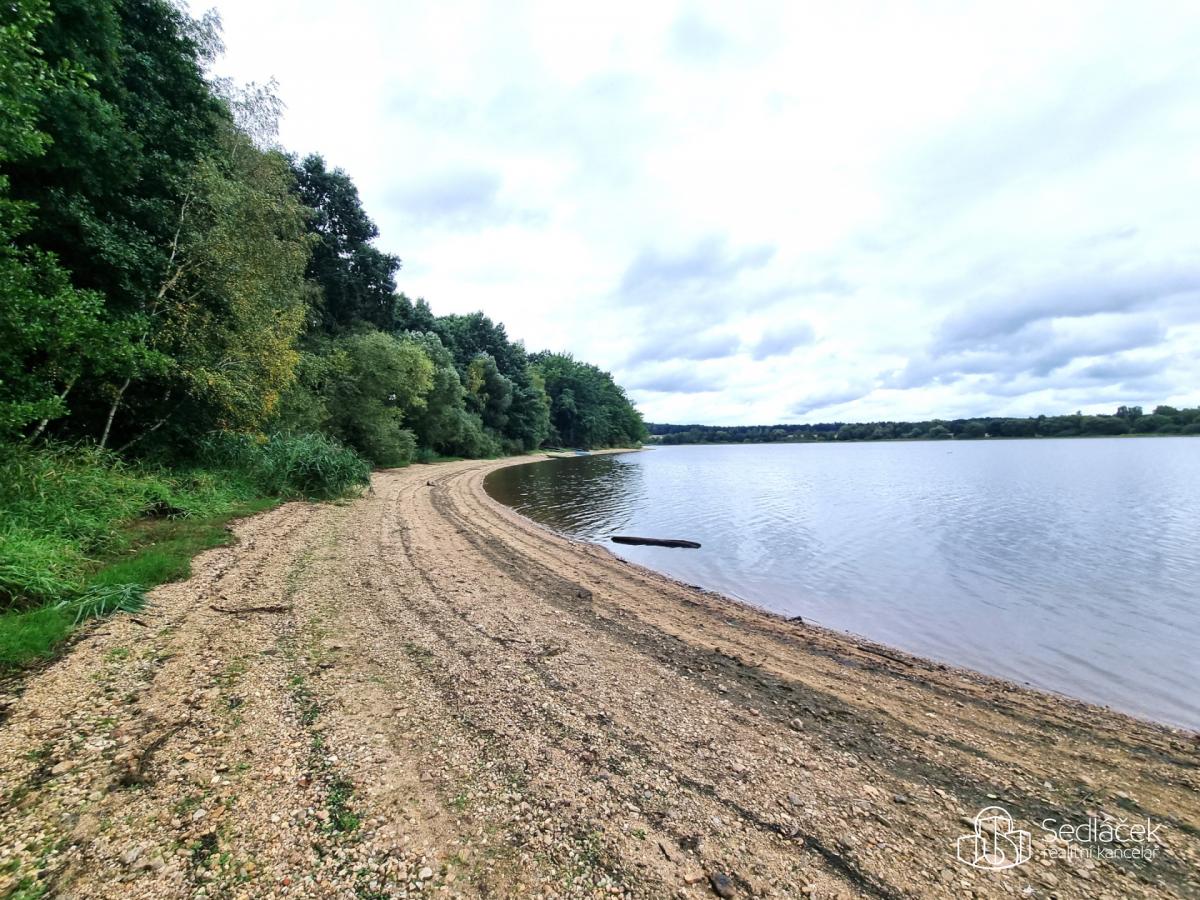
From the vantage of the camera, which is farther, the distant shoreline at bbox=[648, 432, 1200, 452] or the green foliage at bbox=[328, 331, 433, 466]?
the distant shoreline at bbox=[648, 432, 1200, 452]

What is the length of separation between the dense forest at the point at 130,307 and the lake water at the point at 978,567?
10.0 m

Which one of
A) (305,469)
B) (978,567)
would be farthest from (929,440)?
(305,469)

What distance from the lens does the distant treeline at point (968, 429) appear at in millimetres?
102438

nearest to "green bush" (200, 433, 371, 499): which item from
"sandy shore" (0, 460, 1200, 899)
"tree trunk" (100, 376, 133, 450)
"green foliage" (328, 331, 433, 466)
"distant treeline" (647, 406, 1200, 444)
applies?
"tree trunk" (100, 376, 133, 450)

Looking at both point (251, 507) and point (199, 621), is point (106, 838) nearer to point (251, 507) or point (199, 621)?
point (199, 621)

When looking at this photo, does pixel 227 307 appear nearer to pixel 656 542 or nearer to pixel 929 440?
pixel 656 542

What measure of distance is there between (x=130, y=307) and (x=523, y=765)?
12.0m

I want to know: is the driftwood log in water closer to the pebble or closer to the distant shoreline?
the pebble

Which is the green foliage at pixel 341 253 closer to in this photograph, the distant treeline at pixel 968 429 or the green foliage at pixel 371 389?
the green foliage at pixel 371 389

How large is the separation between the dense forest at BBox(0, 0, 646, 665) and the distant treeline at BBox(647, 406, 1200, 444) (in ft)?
504

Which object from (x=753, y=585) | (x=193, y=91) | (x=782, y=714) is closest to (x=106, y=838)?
(x=782, y=714)

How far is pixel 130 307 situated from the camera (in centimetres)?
952

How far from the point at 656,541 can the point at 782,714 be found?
9.91 m

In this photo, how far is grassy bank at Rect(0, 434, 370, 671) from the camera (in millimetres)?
5031
